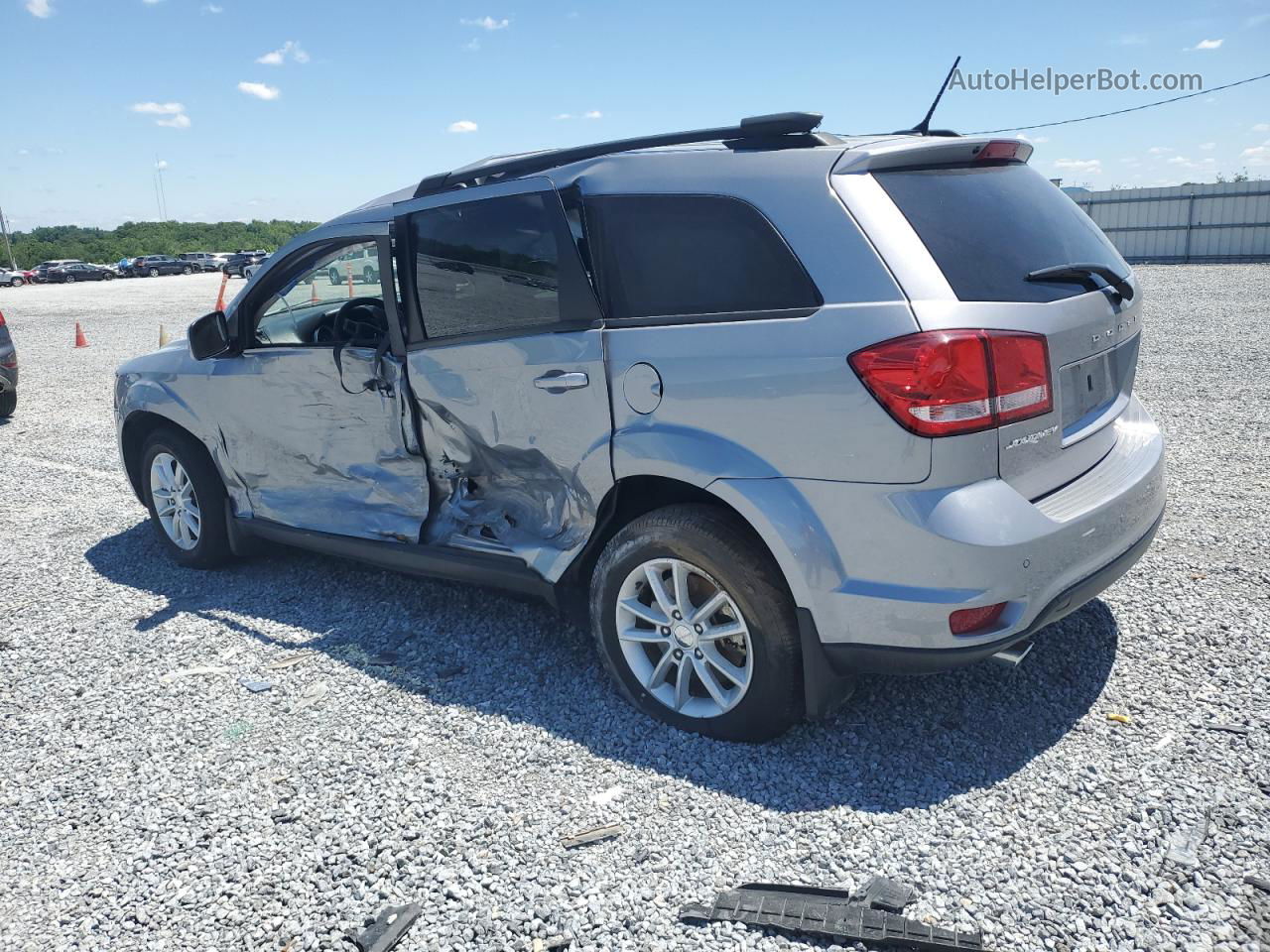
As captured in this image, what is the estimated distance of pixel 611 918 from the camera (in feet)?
8.68

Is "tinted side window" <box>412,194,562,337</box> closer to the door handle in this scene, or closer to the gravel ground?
the door handle

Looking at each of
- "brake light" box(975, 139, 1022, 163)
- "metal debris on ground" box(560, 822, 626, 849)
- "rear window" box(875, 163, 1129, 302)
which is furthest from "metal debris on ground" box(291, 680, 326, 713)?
"brake light" box(975, 139, 1022, 163)

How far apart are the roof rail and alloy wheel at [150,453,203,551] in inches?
90.2

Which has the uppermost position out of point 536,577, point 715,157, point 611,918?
point 715,157

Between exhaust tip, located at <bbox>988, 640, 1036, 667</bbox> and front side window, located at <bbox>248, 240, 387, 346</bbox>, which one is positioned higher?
front side window, located at <bbox>248, 240, 387, 346</bbox>

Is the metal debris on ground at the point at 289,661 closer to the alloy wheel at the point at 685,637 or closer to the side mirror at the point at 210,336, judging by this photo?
the alloy wheel at the point at 685,637

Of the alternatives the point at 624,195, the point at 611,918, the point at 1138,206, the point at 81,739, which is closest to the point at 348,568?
the point at 81,739

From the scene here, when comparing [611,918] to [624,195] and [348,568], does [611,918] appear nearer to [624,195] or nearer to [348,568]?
[624,195]

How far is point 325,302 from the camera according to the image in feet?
16.2

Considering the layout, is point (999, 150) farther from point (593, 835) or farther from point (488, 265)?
point (593, 835)

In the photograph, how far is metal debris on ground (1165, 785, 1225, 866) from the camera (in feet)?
8.83

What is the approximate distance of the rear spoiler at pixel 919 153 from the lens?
10.2 ft

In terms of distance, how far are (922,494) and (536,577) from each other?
1635 millimetres

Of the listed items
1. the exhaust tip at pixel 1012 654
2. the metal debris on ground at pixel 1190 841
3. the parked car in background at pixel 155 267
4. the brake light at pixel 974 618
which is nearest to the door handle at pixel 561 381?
the brake light at pixel 974 618
